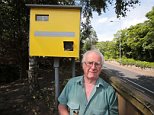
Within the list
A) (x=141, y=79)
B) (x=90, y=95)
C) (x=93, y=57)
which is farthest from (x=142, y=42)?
(x=90, y=95)

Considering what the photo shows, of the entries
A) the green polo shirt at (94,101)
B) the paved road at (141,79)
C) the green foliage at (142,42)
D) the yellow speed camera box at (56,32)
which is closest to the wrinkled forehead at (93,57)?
the green polo shirt at (94,101)

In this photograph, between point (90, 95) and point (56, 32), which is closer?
point (90, 95)

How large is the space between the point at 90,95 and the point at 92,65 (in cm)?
29

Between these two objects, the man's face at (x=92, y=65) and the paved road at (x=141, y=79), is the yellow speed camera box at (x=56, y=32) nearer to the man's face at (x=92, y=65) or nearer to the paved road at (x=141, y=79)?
the man's face at (x=92, y=65)

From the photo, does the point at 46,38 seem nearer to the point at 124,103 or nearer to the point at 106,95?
the point at 124,103

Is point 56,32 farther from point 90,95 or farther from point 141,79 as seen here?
point 141,79

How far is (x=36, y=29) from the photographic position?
9.00m

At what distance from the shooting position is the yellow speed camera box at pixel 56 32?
8.84 meters

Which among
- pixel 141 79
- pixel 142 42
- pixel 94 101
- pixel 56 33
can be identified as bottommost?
pixel 141 79

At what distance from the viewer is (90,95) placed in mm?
3391

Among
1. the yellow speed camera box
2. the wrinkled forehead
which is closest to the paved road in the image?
the yellow speed camera box

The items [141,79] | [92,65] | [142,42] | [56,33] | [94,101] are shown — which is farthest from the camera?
[142,42]

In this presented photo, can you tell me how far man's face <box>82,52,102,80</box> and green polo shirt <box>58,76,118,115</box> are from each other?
8cm

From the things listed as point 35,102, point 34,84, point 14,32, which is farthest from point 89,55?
point 14,32
